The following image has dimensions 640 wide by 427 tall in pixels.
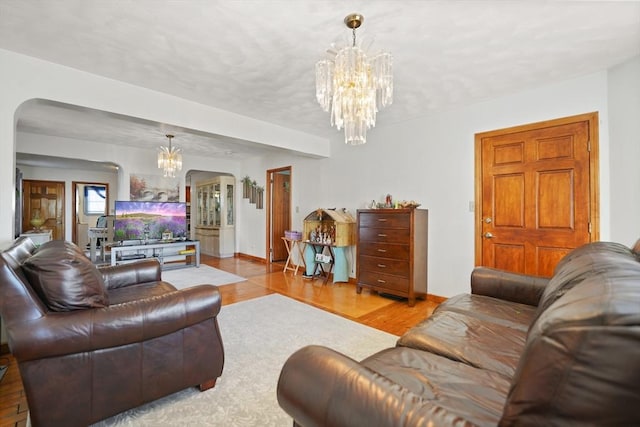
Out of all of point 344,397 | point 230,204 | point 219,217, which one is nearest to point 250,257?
point 219,217

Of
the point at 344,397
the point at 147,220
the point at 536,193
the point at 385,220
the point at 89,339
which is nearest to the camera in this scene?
the point at 344,397

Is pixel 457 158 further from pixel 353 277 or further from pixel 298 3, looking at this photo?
pixel 298 3

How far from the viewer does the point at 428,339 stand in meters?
1.50

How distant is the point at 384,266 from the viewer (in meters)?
3.84

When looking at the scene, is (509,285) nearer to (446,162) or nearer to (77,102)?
(446,162)

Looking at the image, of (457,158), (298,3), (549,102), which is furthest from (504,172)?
(298,3)

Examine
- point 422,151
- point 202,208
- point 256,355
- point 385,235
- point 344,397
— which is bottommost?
point 256,355

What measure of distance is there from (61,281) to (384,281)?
327 cm

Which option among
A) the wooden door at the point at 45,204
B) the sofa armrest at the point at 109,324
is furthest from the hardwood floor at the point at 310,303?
the wooden door at the point at 45,204

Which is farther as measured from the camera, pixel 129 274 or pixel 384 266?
pixel 384 266

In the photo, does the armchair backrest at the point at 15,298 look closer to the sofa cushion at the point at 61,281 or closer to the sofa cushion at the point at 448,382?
the sofa cushion at the point at 61,281

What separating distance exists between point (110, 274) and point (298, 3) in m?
2.61

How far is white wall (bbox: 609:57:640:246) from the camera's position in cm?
244

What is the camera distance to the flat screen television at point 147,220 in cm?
534
